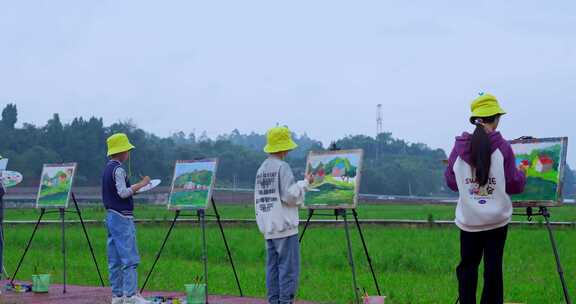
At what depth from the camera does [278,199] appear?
21.5 feet

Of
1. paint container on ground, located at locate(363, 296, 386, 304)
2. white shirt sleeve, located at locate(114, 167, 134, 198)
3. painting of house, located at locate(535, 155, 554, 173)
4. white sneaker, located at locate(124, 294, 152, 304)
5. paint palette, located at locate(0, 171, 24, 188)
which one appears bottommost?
white sneaker, located at locate(124, 294, 152, 304)

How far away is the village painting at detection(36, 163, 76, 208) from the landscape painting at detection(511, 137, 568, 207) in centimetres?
591

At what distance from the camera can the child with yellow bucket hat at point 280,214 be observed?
21.4 feet

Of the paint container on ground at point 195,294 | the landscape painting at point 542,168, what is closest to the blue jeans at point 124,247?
the paint container on ground at point 195,294

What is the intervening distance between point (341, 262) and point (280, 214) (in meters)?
7.74

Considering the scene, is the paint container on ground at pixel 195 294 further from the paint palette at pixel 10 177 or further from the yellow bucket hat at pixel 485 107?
the paint palette at pixel 10 177

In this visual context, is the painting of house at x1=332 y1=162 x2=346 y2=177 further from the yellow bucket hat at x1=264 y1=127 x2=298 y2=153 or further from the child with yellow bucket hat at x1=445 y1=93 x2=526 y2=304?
the child with yellow bucket hat at x1=445 y1=93 x2=526 y2=304

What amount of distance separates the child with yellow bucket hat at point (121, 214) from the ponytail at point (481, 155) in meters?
3.45

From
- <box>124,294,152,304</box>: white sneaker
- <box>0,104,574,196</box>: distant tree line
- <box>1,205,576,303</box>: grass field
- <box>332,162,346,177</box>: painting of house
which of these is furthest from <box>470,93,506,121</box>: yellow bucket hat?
<box>0,104,574,196</box>: distant tree line

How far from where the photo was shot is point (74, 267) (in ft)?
45.8

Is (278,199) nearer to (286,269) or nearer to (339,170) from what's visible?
(286,269)

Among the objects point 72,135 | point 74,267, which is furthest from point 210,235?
point 72,135

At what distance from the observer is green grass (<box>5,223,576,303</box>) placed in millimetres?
10062

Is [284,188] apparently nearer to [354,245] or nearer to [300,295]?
[300,295]
